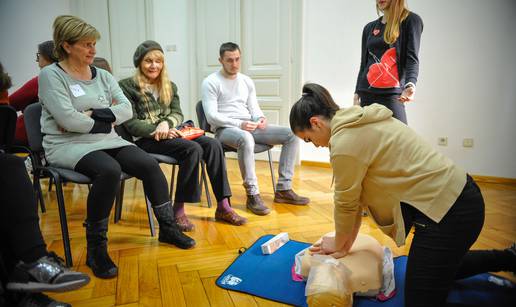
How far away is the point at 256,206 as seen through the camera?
2.51 metres

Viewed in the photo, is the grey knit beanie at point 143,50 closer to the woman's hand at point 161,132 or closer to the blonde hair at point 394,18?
the woman's hand at point 161,132

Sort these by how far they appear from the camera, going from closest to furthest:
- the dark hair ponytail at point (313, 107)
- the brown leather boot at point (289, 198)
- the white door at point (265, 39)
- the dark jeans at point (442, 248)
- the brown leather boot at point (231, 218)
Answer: the dark jeans at point (442, 248) → the dark hair ponytail at point (313, 107) → the brown leather boot at point (231, 218) → the brown leather boot at point (289, 198) → the white door at point (265, 39)

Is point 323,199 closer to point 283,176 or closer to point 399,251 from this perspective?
point 283,176

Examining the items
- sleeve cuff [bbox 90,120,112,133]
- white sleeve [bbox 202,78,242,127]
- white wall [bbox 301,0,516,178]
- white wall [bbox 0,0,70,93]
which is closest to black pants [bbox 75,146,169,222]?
sleeve cuff [bbox 90,120,112,133]

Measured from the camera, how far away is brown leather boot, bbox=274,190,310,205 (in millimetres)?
2729

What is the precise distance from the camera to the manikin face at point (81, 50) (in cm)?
179

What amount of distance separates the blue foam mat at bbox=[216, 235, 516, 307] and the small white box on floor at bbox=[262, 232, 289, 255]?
0.08 feet

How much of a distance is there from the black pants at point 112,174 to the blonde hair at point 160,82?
481 millimetres

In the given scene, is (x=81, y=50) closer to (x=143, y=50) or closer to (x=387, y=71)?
(x=143, y=50)

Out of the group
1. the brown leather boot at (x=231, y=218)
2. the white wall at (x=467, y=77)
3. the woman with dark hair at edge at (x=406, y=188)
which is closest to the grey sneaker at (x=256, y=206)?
the brown leather boot at (x=231, y=218)

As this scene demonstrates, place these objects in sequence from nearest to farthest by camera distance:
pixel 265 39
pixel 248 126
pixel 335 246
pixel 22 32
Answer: pixel 335 246
pixel 248 126
pixel 265 39
pixel 22 32

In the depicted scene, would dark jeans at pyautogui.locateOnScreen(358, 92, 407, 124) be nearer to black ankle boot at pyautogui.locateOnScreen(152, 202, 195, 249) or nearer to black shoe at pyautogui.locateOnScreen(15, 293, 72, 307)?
black ankle boot at pyautogui.locateOnScreen(152, 202, 195, 249)

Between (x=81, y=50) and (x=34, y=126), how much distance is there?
459mm

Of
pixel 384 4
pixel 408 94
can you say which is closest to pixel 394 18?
pixel 384 4
